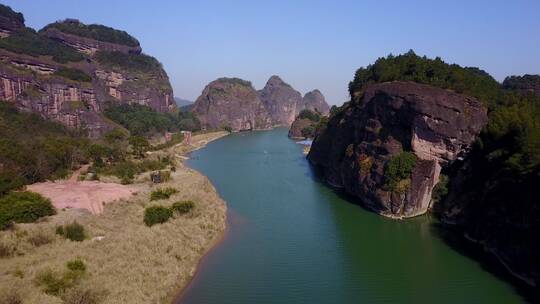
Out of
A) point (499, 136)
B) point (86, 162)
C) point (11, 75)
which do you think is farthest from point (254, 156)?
point (499, 136)

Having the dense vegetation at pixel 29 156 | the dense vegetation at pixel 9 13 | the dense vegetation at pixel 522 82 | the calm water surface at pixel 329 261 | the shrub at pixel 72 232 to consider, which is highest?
the dense vegetation at pixel 9 13

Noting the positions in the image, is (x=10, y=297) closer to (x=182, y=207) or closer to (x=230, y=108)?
(x=182, y=207)

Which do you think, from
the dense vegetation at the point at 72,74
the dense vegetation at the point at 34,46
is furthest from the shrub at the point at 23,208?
the dense vegetation at the point at 34,46

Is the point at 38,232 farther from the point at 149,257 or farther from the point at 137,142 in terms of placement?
the point at 137,142

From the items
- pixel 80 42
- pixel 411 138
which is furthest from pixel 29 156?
pixel 80 42

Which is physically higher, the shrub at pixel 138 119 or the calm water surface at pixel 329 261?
the shrub at pixel 138 119

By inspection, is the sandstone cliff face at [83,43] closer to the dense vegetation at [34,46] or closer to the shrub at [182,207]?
the dense vegetation at [34,46]
